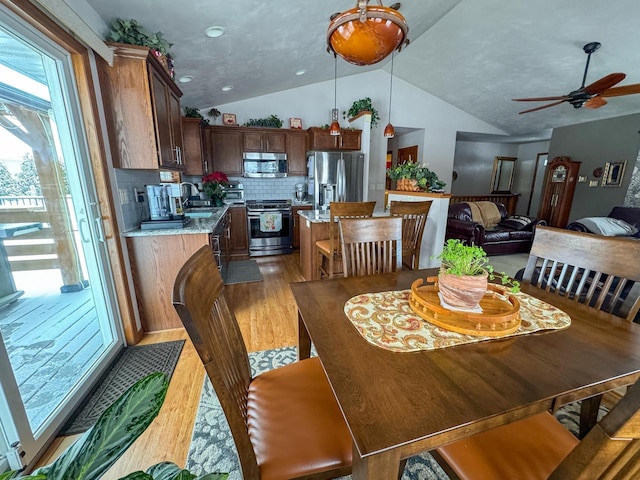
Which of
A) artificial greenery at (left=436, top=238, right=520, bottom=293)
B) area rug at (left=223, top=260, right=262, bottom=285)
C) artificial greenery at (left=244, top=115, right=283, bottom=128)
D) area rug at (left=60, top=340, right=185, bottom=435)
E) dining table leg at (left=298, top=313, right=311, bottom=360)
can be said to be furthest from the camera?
artificial greenery at (left=244, top=115, right=283, bottom=128)

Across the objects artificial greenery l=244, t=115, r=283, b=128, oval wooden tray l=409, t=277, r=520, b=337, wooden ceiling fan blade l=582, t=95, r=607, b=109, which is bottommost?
oval wooden tray l=409, t=277, r=520, b=337

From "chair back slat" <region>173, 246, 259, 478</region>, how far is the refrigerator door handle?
12.7 feet

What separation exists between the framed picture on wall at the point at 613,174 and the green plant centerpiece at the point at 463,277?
6.40 m

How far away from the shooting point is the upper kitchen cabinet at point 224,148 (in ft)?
14.4

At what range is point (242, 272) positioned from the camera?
12.6 feet

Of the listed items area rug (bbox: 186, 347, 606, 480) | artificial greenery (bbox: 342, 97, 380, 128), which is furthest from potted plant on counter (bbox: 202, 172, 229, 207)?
area rug (bbox: 186, 347, 606, 480)

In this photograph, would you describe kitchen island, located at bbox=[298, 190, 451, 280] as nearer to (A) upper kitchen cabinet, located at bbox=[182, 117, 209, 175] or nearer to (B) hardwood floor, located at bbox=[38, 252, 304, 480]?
(B) hardwood floor, located at bbox=[38, 252, 304, 480]

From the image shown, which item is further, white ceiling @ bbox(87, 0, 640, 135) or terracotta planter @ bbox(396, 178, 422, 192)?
terracotta planter @ bbox(396, 178, 422, 192)

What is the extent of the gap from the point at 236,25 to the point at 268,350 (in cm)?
285

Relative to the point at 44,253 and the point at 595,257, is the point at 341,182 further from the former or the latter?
the point at 44,253

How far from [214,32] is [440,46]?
3.65 m

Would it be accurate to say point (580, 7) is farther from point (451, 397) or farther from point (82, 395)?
point (82, 395)

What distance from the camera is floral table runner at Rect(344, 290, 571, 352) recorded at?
0.89m

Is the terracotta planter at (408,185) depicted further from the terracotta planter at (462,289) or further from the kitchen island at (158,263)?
the terracotta planter at (462,289)
